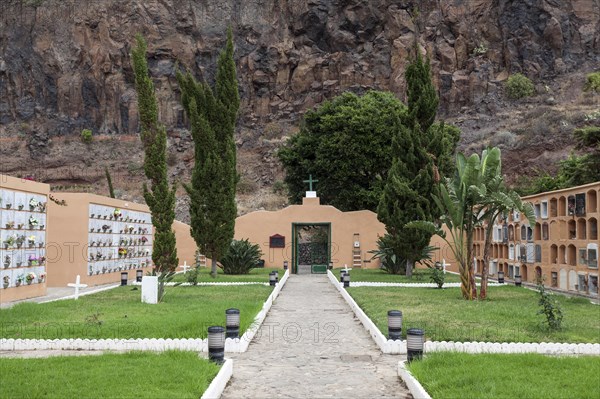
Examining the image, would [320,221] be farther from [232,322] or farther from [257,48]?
[257,48]

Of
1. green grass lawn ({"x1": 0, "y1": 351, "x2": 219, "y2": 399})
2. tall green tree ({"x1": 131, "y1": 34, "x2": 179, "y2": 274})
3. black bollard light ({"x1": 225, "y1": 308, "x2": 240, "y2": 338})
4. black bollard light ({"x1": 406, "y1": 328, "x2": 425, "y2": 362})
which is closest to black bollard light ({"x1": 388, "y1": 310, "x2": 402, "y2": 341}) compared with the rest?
black bollard light ({"x1": 406, "y1": 328, "x2": 425, "y2": 362})

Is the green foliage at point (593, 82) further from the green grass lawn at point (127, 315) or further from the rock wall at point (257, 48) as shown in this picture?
the green grass lawn at point (127, 315)

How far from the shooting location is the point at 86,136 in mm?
69312

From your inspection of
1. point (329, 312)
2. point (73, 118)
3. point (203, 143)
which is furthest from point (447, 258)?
point (73, 118)

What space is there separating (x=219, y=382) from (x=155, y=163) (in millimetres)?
14006

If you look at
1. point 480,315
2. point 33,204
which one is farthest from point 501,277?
point 33,204

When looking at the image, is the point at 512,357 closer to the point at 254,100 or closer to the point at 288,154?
the point at 288,154

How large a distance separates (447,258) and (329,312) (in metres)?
16.8

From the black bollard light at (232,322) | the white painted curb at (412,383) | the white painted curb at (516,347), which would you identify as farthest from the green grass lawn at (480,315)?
the black bollard light at (232,322)

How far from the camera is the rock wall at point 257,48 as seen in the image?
216 ft

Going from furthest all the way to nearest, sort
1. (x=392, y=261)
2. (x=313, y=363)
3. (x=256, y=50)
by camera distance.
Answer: (x=256, y=50), (x=392, y=261), (x=313, y=363)

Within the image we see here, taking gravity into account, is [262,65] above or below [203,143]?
above

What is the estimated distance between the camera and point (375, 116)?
125 ft

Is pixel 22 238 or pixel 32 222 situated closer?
pixel 22 238
